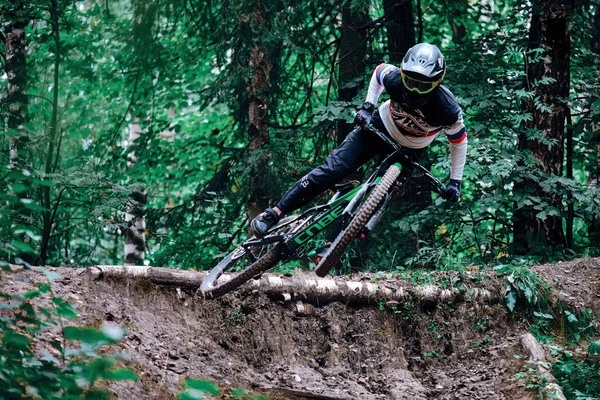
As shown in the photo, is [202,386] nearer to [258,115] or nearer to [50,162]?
[50,162]

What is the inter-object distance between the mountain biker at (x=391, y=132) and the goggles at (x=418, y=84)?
7 centimetres

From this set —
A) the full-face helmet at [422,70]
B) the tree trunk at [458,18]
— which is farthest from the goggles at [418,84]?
the tree trunk at [458,18]

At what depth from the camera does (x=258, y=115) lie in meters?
9.88

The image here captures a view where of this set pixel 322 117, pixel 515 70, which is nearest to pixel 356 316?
pixel 322 117

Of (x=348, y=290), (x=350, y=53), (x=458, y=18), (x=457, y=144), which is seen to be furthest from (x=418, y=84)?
(x=458, y=18)

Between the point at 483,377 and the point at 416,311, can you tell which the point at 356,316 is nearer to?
the point at 416,311

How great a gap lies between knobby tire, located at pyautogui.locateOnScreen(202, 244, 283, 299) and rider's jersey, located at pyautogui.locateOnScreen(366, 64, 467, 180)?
1.48 meters

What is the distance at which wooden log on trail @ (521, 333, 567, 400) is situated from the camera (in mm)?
5914

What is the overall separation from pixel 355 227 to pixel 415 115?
112 cm

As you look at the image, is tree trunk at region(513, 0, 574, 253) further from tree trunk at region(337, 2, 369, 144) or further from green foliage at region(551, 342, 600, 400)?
green foliage at region(551, 342, 600, 400)

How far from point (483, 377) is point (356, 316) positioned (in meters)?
1.40

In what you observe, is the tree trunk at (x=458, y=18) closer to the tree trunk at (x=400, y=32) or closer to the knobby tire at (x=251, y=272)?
the tree trunk at (x=400, y=32)

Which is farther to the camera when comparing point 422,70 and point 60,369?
point 422,70

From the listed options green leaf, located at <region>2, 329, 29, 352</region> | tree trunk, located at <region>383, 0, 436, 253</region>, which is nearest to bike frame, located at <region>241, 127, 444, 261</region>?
green leaf, located at <region>2, 329, 29, 352</region>
